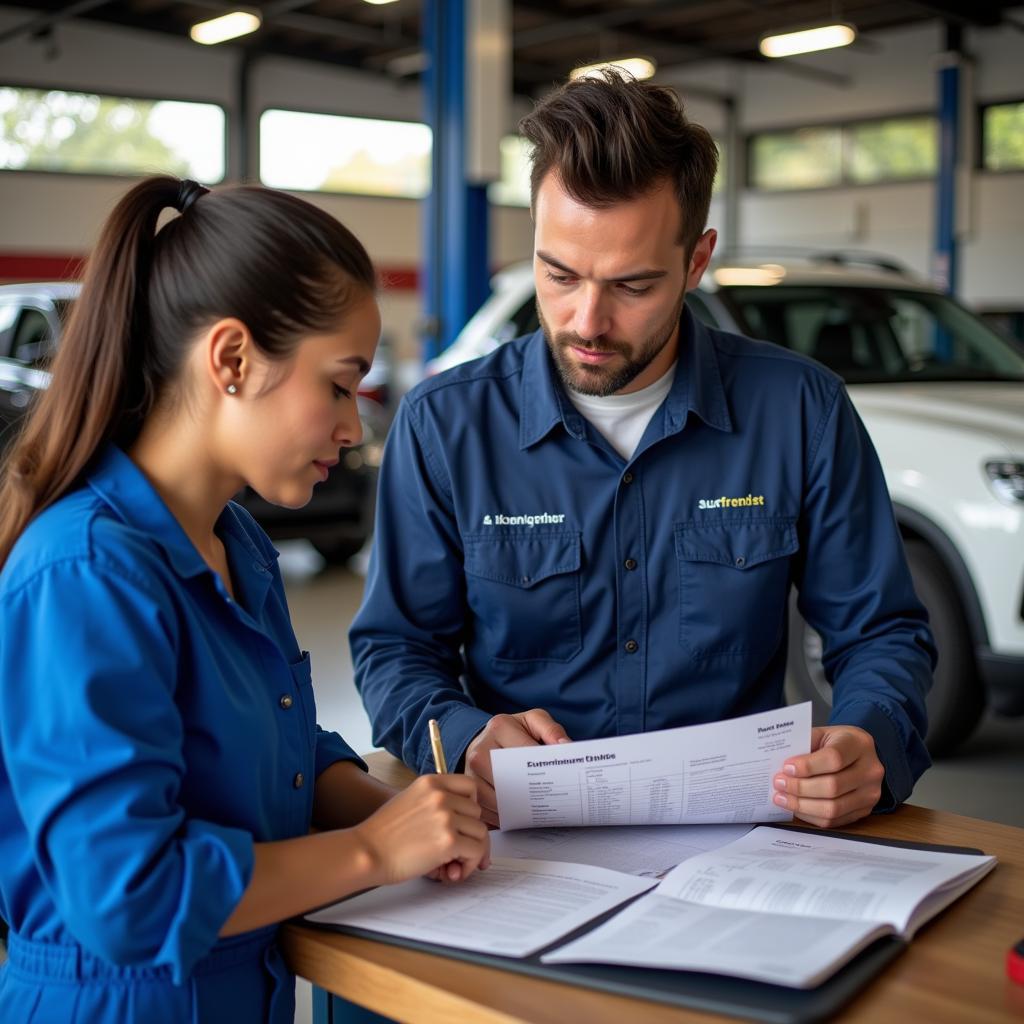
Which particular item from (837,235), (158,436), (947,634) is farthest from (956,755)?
(837,235)

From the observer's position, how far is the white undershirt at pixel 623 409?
1.90 m

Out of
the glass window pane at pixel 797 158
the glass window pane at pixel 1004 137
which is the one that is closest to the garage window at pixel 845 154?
the glass window pane at pixel 797 158

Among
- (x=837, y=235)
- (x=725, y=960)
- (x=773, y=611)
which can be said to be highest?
(x=837, y=235)

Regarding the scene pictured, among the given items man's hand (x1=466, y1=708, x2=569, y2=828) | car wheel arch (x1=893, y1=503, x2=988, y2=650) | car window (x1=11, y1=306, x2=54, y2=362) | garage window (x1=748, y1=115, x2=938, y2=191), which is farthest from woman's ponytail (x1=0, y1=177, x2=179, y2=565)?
garage window (x1=748, y1=115, x2=938, y2=191)

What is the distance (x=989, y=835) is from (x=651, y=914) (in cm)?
50

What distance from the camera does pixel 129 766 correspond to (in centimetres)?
101

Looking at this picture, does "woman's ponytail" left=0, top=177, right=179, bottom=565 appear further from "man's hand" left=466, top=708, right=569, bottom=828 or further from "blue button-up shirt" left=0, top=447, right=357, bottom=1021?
"man's hand" left=466, top=708, right=569, bottom=828

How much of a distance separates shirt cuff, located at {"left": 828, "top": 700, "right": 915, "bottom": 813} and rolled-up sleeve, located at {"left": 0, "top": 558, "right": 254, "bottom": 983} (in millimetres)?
794

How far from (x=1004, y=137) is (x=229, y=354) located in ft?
44.6

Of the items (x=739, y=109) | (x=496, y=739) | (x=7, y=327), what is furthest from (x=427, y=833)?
(x=739, y=109)

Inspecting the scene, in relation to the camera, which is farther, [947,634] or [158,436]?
[947,634]

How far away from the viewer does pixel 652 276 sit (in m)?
1.77

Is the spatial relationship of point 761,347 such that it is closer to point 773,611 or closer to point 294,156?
point 773,611

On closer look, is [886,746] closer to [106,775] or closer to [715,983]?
[715,983]
